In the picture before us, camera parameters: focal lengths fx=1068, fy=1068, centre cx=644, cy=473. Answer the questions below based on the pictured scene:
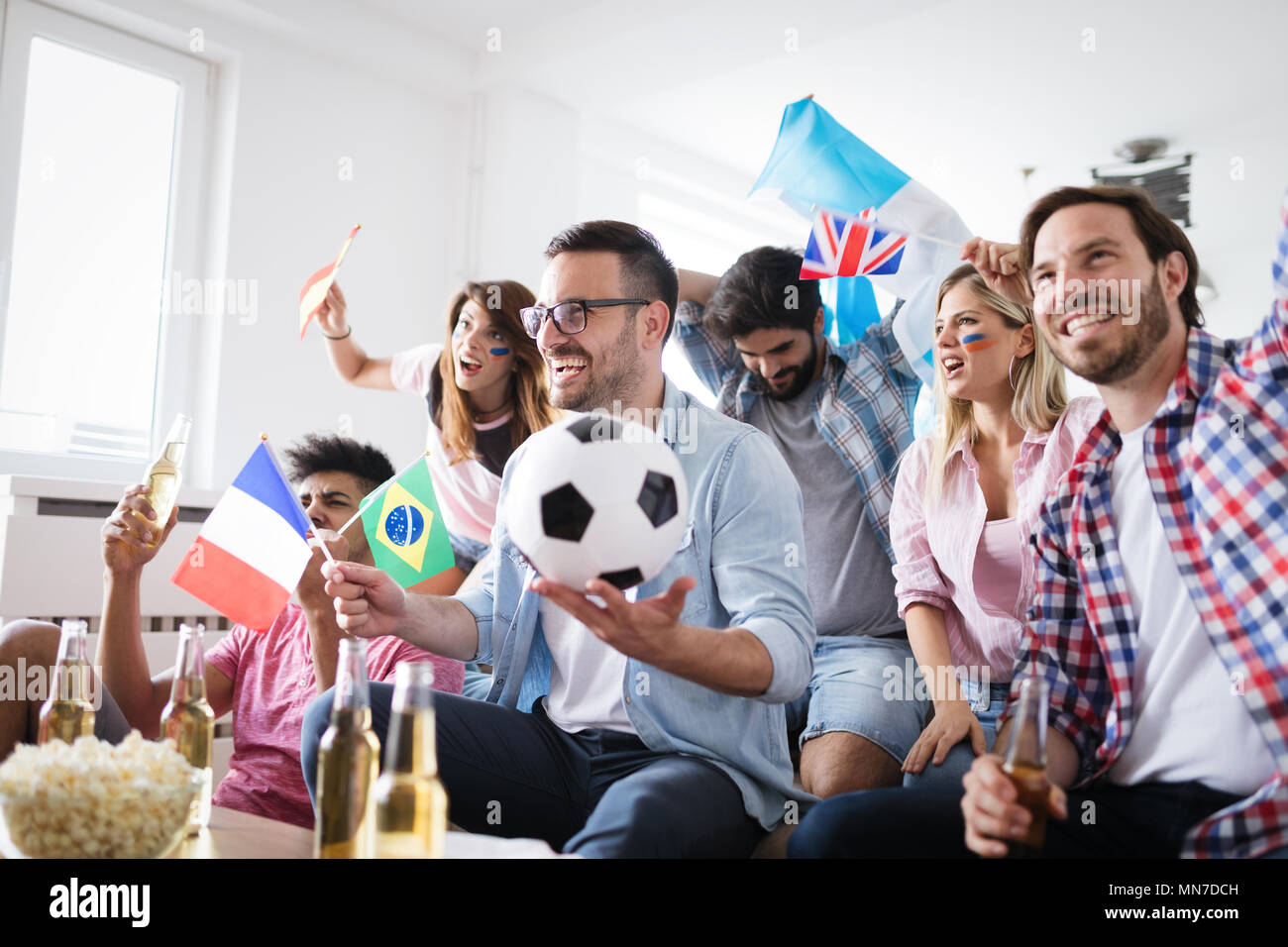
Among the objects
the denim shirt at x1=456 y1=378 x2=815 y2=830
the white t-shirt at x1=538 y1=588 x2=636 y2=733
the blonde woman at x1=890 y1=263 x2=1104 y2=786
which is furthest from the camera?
the blonde woman at x1=890 y1=263 x2=1104 y2=786

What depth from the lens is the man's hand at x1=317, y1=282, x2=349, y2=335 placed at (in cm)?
330

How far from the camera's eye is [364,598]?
1590mm

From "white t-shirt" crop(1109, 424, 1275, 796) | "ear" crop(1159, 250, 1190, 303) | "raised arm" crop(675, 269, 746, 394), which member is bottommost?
"white t-shirt" crop(1109, 424, 1275, 796)

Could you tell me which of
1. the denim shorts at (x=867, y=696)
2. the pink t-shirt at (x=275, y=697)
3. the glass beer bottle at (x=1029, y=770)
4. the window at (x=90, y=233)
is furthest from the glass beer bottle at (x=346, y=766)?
the window at (x=90, y=233)

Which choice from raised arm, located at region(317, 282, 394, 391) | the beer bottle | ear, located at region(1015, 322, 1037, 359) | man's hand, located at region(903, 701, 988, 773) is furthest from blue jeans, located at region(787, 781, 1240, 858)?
raised arm, located at region(317, 282, 394, 391)

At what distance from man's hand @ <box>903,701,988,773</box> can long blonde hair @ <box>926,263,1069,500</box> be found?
1.48 feet

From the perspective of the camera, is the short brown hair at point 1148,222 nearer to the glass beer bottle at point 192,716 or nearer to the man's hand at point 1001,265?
the man's hand at point 1001,265

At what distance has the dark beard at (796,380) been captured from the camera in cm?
267

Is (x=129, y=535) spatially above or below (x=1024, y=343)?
below

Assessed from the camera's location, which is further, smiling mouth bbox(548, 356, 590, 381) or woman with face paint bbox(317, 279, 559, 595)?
woman with face paint bbox(317, 279, 559, 595)

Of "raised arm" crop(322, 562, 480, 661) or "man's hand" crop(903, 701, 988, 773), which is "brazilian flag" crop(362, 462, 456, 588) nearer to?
"raised arm" crop(322, 562, 480, 661)

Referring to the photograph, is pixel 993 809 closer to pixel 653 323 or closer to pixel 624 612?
pixel 624 612

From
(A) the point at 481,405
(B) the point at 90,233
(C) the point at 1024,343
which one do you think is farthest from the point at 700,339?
(B) the point at 90,233

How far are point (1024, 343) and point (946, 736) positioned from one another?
841 millimetres
